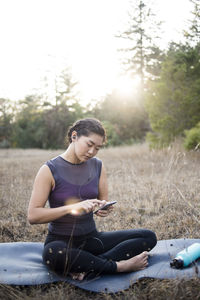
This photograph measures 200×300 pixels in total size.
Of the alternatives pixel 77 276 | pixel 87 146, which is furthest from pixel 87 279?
pixel 87 146

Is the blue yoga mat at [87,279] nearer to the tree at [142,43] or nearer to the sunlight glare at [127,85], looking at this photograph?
the tree at [142,43]

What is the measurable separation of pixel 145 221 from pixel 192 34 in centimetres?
906

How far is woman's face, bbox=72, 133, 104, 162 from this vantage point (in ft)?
8.27

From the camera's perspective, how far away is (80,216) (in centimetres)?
255

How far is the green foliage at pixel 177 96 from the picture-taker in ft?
35.0

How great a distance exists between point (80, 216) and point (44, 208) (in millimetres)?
317

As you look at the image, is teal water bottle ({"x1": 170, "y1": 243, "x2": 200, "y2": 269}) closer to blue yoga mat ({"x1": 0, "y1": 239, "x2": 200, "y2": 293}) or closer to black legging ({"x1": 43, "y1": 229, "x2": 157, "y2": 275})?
blue yoga mat ({"x1": 0, "y1": 239, "x2": 200, "y2": 293})

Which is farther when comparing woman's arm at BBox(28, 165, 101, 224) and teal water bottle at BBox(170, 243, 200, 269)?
teal water bottle at BBox(170, 243, 200, 269)

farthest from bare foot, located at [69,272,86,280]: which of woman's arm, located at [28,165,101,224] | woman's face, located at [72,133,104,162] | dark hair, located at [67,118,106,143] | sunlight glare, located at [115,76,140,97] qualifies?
sunlight glare, located at [115,76,140,97]

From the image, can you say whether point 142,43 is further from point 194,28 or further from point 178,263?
point 178,263

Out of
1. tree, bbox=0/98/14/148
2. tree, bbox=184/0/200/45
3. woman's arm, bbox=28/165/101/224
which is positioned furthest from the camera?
tree, bbox=0/98/14/148

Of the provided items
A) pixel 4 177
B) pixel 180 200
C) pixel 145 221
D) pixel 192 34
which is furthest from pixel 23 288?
pixel 192 34

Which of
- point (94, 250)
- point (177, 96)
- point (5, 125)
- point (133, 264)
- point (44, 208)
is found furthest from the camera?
point (5, 125)

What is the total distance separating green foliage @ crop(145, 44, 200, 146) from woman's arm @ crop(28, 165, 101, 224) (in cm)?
867
